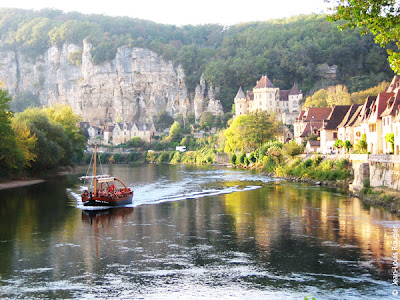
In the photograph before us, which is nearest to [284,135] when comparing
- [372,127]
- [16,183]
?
[372,127]

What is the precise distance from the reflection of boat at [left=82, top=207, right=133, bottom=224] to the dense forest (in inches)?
3364

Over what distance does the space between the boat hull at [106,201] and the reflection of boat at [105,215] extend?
49cm

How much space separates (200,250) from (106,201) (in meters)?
14.7

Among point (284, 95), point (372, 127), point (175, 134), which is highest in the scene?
point (284, 95)

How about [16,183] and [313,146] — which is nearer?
[16,183]

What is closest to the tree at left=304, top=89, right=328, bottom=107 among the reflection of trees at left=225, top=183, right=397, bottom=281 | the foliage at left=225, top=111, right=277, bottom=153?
Answer: the foliage at left=225, top=111, right=277, bottom=153

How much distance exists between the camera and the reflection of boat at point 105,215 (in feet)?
103

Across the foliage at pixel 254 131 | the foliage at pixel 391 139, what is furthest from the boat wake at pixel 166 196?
the foliage at pixel 254 131

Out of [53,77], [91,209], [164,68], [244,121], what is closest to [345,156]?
[91,209]

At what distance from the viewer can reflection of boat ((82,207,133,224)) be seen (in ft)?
103

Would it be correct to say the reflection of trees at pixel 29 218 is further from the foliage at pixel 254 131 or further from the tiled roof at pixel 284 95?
the tiled roof at pixel 284 95

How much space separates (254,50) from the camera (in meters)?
160

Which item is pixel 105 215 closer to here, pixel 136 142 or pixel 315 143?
pixel 315 143

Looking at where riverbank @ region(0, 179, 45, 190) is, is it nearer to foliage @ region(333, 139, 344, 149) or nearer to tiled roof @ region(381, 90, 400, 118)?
foliage @ region(333, 139, 344, 149)
